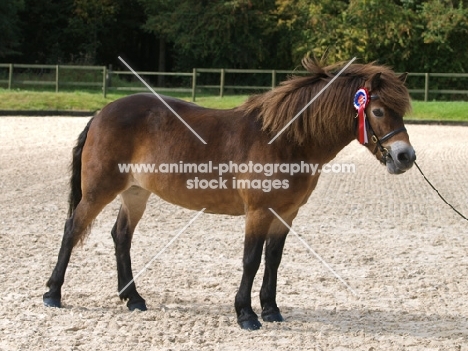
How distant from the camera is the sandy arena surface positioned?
4785 mm

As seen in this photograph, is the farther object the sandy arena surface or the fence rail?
the fence rail

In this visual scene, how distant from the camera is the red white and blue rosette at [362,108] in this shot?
15.7 feet

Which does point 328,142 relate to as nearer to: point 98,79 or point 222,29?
point 98,79

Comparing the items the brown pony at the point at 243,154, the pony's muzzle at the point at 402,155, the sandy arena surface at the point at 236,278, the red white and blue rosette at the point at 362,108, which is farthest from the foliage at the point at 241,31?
the pony's muzzle at the point at 402,155

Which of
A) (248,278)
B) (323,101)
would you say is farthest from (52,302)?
(323,101)

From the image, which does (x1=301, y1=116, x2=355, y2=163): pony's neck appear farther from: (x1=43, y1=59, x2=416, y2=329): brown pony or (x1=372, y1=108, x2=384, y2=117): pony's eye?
(x1=372, y1=108, x2=384, y2=117): pony's eye

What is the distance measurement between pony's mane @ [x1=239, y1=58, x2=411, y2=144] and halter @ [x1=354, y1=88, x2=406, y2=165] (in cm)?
8

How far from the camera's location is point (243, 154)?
16.7 feet

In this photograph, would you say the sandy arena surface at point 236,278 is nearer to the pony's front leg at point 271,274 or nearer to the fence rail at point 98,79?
the pony's front leg at point 271,274

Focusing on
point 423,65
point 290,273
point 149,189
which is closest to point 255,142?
point 149,189

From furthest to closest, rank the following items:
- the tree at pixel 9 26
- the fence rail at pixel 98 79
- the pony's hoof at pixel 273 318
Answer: the tree at pixel 9 26 → the fence rail at pixel 98 79 → the pony's hoof at pixel 273 318

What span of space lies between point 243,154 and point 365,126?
0.80 m

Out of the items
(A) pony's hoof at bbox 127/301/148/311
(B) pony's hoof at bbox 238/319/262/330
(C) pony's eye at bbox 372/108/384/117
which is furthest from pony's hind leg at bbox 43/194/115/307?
(C) pony's eye at bbox 372/108/384/117

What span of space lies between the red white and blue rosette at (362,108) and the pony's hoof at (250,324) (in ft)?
4.33
